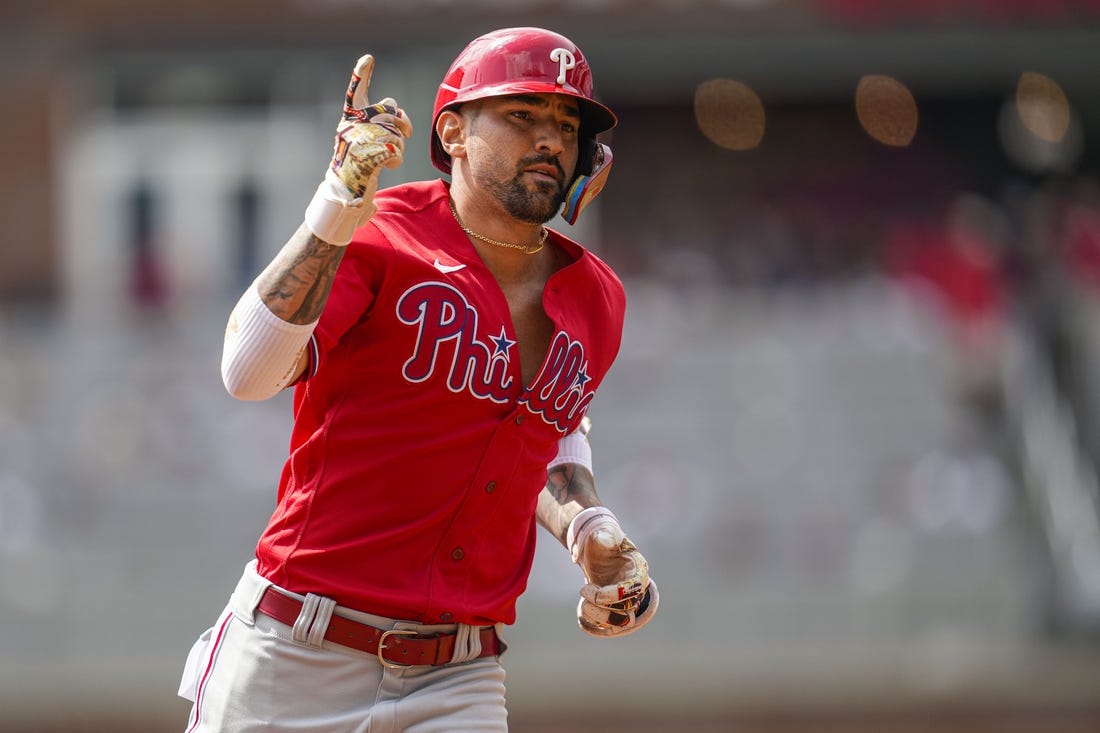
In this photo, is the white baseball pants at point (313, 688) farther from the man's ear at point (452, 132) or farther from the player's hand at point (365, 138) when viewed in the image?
the man's ear at point (452, 132)

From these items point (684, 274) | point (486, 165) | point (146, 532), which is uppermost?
point (684, 274)

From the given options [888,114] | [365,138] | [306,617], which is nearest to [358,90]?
[365,138]

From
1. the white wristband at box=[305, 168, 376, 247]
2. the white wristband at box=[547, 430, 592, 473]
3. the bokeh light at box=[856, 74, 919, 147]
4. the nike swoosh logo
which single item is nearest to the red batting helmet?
the nike swoosh logo

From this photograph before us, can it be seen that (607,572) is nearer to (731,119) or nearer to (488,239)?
(488,239)

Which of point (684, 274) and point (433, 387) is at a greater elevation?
point (684, 274)

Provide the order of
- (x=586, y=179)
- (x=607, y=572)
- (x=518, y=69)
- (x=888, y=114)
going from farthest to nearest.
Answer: (x=888, y=114) < (x=607, y=572) < (x=586, y=179) < (x=518, y=69)

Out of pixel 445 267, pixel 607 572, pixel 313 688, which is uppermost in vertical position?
pixel 445 267

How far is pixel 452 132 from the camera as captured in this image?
155 inches

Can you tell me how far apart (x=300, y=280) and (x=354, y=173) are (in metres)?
0.24

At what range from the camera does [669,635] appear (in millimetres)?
12281

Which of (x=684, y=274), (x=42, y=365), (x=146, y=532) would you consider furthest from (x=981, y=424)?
(x=42, y=365)

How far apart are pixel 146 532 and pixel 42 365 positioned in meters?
1.65

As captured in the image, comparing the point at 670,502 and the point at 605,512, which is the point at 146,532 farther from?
the point at 605,512

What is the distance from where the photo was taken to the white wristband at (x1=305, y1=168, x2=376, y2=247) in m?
3.29
